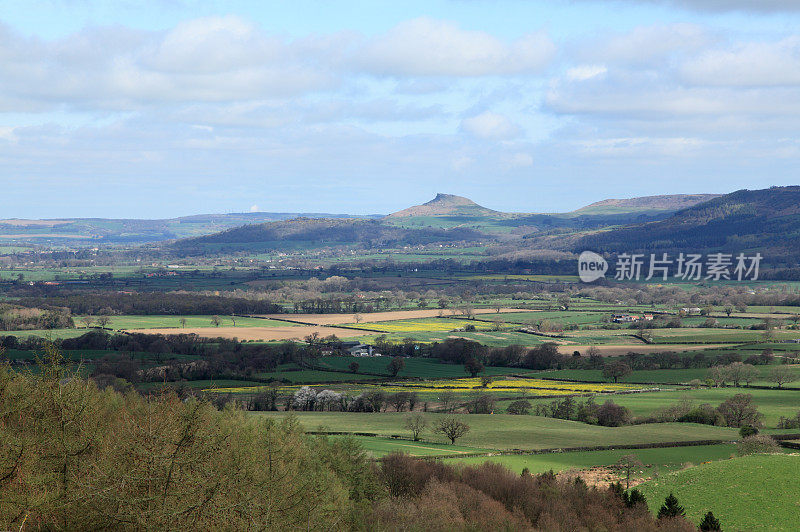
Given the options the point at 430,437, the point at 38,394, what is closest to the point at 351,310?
the point at 430,437

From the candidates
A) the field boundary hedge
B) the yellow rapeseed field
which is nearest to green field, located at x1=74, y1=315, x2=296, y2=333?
the yellow rapeseed field

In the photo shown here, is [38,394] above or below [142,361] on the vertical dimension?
above

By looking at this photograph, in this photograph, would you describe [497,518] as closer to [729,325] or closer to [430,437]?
[430,437]

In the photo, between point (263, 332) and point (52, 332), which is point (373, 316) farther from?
point (52, 332)

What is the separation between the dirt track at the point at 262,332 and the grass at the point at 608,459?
6551cm

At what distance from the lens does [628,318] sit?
455 feet

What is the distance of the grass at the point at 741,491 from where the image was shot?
4003 cm

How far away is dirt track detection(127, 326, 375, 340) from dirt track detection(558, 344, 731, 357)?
34020 mm

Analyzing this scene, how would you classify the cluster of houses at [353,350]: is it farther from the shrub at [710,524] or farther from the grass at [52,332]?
the shrub at [710,524]

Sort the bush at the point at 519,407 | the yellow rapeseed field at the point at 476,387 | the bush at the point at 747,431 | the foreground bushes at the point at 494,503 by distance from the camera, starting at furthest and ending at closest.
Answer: the yellow rapeseed field at the point at 476,387, the bush at the point at 519,407, the bush at the point at 747,431, the foreground bushes at the point at 494,503

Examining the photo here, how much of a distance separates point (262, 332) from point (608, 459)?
76.7m

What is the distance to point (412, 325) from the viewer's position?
133875 millimetres

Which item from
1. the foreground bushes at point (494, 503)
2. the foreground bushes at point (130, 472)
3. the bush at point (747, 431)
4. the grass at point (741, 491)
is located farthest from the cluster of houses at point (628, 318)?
the foreground bushes at point (130, 472)

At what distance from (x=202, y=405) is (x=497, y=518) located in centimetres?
2132
